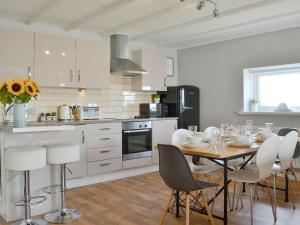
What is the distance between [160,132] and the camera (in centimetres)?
526

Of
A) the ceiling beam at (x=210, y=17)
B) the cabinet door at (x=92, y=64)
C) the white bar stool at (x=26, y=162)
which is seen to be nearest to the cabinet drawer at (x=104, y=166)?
the cabinet door at (x=92, y=64)

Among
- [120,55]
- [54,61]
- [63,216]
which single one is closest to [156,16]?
[120,55]

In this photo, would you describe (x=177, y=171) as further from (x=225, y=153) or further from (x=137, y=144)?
(x=137, y=144)

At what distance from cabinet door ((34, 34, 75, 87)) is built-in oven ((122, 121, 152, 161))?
113 centimetres

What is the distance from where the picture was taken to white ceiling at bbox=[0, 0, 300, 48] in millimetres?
3615

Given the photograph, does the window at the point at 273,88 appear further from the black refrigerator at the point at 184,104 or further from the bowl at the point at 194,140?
the bowl at the point at 194,140

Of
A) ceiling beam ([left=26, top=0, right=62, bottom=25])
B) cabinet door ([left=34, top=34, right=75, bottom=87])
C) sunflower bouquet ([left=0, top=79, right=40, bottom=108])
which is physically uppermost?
ceiling beam ([left=26, top=0, right=62, bottom=25])

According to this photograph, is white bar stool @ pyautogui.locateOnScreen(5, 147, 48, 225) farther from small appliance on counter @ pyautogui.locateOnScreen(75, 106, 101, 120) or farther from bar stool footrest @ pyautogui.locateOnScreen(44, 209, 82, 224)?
small appliance on counter @ pyautogui.locateOnScreen(75, 106, 101, 120)

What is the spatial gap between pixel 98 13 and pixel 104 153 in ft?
6.61

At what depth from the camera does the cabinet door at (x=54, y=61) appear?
13.7ft

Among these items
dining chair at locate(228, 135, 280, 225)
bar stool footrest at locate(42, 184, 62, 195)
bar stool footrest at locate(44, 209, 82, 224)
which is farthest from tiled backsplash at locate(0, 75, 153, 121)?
dining chair at locate(228, 135, 280, 225)

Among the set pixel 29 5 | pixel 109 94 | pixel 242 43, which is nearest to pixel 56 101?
pixel 109 94

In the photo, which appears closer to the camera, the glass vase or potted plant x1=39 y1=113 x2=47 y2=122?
the glass vase

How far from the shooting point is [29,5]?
3.66 meters
